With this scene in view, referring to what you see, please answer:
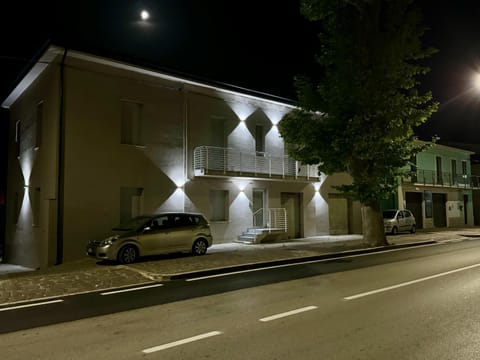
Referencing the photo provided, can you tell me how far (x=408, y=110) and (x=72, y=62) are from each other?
39.8 feet

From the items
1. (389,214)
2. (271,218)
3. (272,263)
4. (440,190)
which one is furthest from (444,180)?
(272,263)

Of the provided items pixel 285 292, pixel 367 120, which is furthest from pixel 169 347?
pixel 367 120

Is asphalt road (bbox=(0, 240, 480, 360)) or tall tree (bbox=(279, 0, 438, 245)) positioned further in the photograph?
tall tree (bbox=(279, 0, 438, 245))

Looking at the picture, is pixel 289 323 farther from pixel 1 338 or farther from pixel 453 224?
pixel 453 224

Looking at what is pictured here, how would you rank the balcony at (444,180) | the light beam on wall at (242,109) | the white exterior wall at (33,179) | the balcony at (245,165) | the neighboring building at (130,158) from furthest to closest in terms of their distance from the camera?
the balcony at (444,180) < the light beam on wall at (242,109) < the balcony at (245,165) < the neighboring building at (130,158) < the white exterior wall at (33,179)

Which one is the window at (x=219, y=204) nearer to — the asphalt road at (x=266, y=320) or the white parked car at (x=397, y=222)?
the asphalt road at (x=266, y=320)

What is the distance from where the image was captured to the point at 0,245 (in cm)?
2114

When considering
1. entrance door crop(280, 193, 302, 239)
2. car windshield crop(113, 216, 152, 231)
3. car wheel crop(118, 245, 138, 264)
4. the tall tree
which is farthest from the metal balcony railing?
car wheel crop(118, 245, 138, 264)

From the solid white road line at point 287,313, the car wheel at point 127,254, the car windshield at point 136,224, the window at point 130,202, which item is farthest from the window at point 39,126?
the solid white road line at point 287,313

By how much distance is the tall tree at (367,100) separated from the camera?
15.0 m

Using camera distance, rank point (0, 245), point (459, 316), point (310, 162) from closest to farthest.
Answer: point (459, 316) < point (310, 162) < point (0, 245)

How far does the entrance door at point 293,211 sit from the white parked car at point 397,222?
17.1 feet

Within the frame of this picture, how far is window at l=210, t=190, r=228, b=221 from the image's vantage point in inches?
720

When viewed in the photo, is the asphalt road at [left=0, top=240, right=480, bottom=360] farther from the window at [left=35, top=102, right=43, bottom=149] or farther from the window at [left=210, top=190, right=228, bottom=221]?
the window at [left=35, top=102, right=43, bottom=149]
